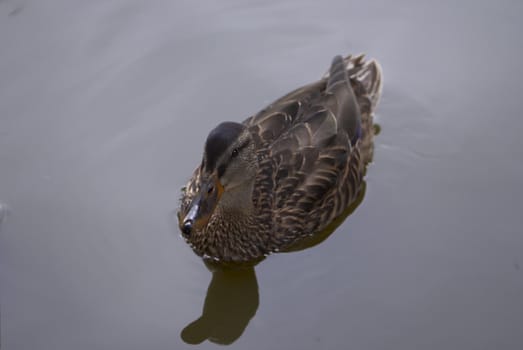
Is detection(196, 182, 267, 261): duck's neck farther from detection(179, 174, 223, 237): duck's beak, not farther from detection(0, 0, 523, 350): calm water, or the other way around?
detection(179, 174, 223, 237): duck's beak

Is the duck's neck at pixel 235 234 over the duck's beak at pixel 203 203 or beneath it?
beneath

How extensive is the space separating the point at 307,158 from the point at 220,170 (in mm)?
900

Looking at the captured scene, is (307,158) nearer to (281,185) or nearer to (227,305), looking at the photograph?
(281,185)

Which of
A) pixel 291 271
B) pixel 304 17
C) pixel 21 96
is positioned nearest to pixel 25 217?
pixel 21 96

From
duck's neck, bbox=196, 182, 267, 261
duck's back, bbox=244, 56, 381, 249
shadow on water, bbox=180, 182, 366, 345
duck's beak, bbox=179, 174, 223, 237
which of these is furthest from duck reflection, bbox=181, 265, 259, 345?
duck's beak, bbox=179, 174, 223, 237

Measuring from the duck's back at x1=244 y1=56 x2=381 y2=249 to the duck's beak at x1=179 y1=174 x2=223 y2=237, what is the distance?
0.56 meters

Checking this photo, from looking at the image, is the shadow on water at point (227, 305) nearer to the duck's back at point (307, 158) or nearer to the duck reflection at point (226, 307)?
the duck reflection at point (226, 307)

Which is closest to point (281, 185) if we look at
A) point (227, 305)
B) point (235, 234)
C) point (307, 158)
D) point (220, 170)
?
A: point (307, 158)

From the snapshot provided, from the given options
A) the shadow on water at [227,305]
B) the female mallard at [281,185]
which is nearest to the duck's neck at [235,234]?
the female mallard at [281,185]

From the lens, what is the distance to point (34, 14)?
7945mm

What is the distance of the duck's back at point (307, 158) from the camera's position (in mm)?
6105

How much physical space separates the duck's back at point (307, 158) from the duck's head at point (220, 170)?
25cm

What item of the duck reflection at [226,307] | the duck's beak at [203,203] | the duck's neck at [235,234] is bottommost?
the duck reflection at [226,307]

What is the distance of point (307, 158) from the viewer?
20.1ft
